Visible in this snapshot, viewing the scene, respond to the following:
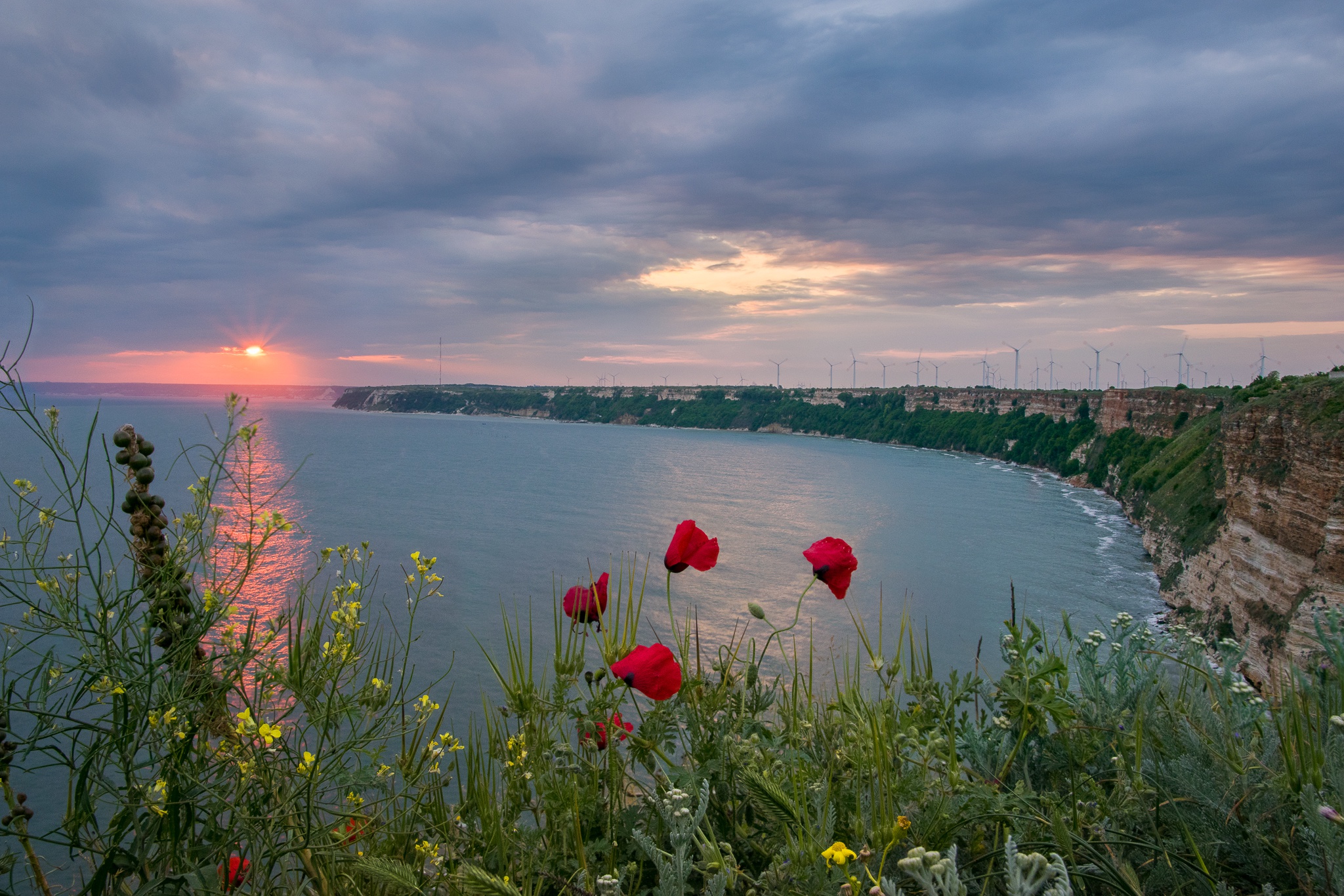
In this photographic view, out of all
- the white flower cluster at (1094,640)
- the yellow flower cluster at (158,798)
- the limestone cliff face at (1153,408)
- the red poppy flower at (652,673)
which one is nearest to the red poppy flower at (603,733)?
the red poppy flower at (652,673)

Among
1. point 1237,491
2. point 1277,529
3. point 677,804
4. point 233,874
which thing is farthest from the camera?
point 1237,491

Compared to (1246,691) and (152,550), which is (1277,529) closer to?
(1246,691)

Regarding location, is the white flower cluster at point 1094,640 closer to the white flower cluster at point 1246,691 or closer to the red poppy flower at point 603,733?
the white flower cluster at point 1246,691

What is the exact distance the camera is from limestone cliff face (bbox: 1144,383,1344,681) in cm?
1897

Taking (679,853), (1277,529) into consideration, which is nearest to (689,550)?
(679,853)

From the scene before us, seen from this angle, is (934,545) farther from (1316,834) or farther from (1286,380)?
(1316,834)

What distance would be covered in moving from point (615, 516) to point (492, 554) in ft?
47.7

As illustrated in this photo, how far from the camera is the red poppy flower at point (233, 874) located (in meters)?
2.12

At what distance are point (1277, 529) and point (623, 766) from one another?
27201mm

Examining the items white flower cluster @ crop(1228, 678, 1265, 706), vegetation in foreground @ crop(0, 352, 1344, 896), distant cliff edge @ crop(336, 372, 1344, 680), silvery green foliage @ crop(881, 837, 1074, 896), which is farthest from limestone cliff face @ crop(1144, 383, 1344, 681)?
silvery green foliage @ crop(881, 837, 1074, 896)

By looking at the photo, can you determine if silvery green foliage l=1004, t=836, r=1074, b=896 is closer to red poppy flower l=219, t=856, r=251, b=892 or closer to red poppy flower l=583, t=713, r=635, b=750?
red poppy flower l=583, t=713, r=635, b=750

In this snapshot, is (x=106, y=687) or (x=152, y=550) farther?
(x=152, y=550)

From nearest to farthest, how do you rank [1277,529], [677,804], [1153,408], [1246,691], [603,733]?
[677,804] < [603,733] < [1246,691] < [1277,529] < [1153,408]

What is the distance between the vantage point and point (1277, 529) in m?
22.4
